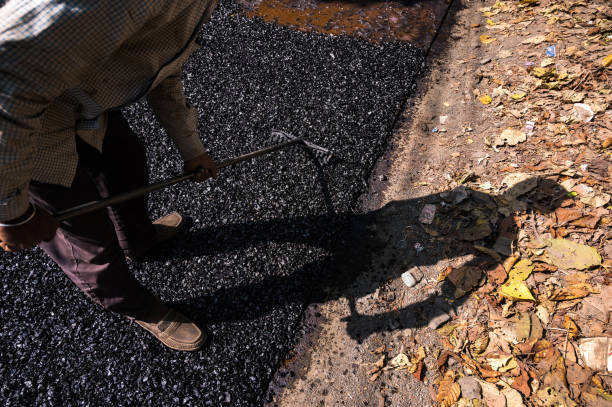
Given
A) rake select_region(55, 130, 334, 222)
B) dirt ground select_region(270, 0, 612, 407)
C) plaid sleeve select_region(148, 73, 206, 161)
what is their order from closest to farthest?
rake select_region(55, 130, 334, 222) → plaid sleeve select_region(148, 73, 206, 161) → dirt ground select_region(270, 0, 612, 407)

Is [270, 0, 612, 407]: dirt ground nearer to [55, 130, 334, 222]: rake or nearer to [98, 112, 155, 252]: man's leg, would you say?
[55, 130, 334, 222]: rake

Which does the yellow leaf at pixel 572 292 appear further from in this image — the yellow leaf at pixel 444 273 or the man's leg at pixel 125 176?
the man's leg at pixel 125 176

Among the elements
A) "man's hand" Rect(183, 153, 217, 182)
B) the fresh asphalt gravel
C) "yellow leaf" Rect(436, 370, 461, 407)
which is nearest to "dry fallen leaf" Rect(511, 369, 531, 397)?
"yellow leaf" Rect(436, 370, 461, 407)

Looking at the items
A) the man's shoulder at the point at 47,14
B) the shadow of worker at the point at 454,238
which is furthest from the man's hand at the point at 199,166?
the shadow of worker at the point at 454,238

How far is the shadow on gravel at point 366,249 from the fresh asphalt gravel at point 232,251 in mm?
16

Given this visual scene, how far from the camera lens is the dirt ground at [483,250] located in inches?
94.4

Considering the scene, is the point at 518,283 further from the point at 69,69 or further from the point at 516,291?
the point at 69,69

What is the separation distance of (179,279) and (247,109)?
1.90 metres

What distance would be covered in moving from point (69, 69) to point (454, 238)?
2.73 metres

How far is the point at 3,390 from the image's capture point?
2.37m

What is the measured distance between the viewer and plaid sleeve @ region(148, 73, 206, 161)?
196cm

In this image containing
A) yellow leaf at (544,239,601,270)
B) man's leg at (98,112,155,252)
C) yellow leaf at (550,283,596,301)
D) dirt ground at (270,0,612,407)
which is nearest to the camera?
man's leg at (98,112,155,252)

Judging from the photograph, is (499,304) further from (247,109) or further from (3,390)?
(3,390)

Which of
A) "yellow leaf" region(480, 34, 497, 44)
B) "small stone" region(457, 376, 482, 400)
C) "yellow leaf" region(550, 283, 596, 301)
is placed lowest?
"small stone" region(457, 376, 482, 400)
